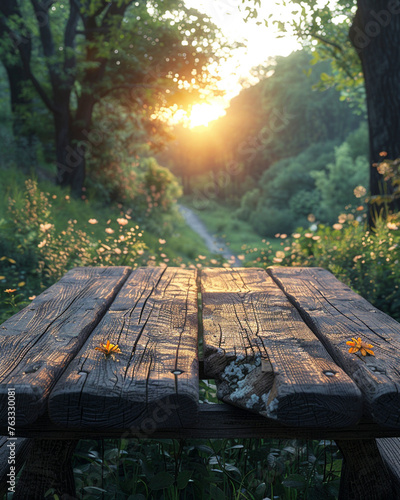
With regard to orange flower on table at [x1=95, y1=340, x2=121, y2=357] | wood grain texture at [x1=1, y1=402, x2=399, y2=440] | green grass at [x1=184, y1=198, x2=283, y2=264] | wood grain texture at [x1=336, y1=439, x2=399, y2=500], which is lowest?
green grass at [x1=184, y1=198, x2=283, y2=264]

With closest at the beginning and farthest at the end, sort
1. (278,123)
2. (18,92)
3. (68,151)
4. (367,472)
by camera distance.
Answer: (367,472), (68,151), (18,92), (278,123)

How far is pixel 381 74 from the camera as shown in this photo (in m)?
7.07

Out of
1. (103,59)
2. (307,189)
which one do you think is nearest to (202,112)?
(103,59)

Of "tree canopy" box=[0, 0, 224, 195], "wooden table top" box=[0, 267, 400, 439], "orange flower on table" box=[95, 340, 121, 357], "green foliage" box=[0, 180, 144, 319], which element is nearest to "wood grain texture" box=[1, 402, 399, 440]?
"wooden table top" box=[0, 267, 400, 439]

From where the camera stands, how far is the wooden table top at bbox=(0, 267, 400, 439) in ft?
5.09

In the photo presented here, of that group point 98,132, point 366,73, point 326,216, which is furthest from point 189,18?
point 326,216

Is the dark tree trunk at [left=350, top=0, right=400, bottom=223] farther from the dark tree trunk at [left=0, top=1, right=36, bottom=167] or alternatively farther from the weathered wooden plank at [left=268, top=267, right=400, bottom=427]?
the dark tree trunk at [left=0, top=1, right=36, bottom=167]

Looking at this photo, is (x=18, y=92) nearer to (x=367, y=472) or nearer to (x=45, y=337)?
(x=45, y=337)

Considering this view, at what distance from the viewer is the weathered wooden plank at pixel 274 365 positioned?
155cm

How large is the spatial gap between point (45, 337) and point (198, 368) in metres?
0.67

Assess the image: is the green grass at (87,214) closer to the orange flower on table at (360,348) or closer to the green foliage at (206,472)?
the green foliage at (206,472)

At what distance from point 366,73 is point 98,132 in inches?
330

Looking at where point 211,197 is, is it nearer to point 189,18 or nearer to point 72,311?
point 189,18

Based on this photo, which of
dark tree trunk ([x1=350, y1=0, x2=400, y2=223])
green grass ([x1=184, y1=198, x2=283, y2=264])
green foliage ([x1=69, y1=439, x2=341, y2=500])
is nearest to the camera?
green foliage ([x1=69, y1=439, x2=341, y2=500])
